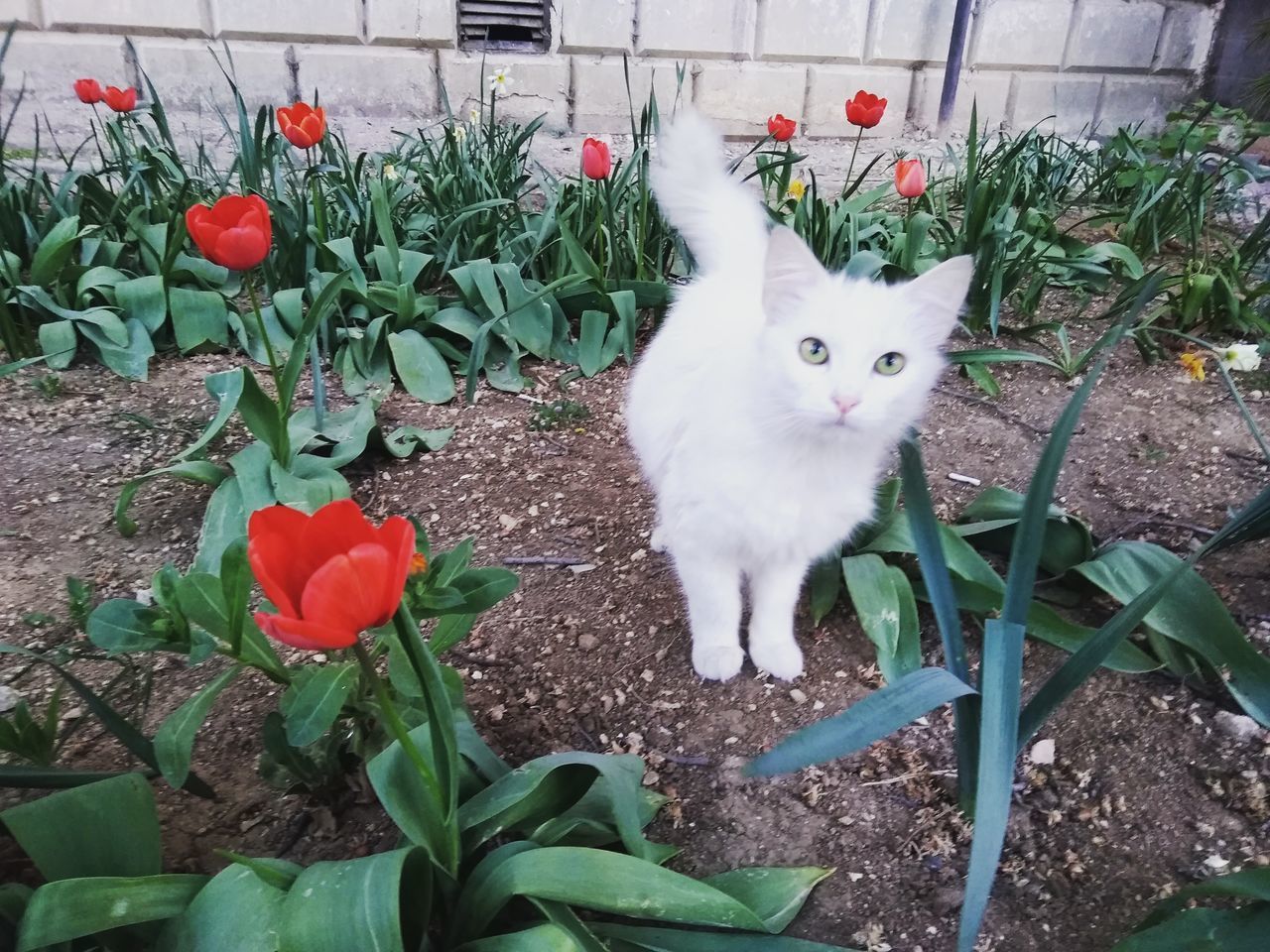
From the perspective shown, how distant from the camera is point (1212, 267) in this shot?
8.99 feet

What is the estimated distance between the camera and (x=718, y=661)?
5.04ft

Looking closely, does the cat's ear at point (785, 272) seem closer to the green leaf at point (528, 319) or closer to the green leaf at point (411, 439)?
the green leaf at point (411, 439)

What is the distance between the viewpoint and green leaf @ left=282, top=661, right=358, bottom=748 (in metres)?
1.01

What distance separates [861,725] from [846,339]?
526 millimetres

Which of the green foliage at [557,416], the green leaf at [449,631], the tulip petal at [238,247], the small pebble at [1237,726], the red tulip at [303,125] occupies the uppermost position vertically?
the red tulip at [303,125]

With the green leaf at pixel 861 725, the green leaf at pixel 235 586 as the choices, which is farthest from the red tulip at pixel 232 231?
the green leaf at pixel 861 725

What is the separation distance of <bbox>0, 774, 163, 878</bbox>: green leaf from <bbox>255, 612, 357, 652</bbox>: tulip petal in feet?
1.83

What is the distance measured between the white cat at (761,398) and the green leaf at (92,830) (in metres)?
0.87

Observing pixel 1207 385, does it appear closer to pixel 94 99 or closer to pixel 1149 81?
pixel 94 99

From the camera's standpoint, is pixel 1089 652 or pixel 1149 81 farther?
pixel 1149 81

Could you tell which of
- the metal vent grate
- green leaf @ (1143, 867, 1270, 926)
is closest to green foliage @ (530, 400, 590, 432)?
green leaf @ (1143, 867, 1270, 926)

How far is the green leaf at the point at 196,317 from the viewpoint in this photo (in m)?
2.43

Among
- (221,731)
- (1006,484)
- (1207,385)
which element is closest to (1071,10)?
(1207,385)

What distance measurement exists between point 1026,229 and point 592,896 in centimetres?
291
